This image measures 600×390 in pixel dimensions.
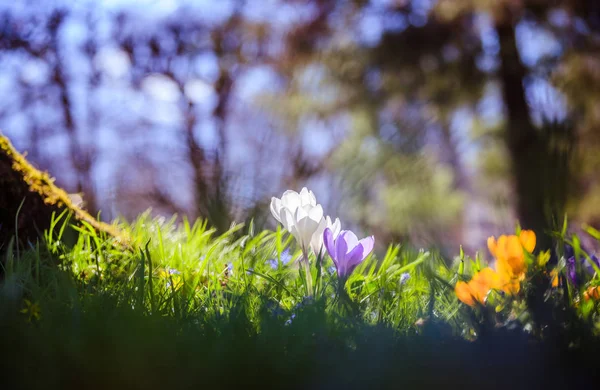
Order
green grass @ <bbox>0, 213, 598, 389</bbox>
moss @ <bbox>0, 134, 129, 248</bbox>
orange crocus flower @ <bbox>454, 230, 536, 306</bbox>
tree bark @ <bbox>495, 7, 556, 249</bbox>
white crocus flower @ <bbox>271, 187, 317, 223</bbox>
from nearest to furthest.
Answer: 1. green grass @ <bbox>0, 213, 598, 389</bbox>
2. orange crocus flower @ <bbox>454, 230, 536, 306</bbox>
3. white crocus flower @ <bbox>271, 187, 317, 223</bbox>
4. moss @ <bbox>0, 134, 129, 248</bbox>
5. tree bark @ <bbox>495, 7, 556, 249</bbox>

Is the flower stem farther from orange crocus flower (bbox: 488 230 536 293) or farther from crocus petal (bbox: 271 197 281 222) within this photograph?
orange crocus flower (bbox: 488 230 536 293)

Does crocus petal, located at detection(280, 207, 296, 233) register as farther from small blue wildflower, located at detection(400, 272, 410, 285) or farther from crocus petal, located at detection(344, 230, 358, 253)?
small blue wildflower, located at detection(400, 272, 410, 285)

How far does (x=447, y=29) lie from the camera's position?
588 cm

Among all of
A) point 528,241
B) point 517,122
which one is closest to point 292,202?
point 528,241

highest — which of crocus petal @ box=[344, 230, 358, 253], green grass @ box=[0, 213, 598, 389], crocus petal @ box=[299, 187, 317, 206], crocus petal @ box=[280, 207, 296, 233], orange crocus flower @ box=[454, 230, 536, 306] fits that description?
crocus petal @ box=[299, 187, 317, 206]

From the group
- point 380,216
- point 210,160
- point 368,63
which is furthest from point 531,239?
point 210,160

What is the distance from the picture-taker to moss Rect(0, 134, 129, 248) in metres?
1.82

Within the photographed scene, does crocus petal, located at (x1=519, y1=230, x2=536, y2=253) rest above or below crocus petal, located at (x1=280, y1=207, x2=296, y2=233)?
below

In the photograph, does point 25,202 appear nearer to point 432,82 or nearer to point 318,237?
point 318,237

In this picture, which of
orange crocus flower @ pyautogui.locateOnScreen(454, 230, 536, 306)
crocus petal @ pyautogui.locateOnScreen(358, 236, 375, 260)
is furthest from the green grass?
crocus petal @ pyautogui.locateOnScreen(358, 236, 375, 260)

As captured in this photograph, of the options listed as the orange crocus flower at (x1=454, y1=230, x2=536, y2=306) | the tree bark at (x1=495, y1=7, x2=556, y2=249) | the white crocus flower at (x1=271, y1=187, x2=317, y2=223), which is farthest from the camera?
the tree bark at (x1=495, y1=7, x2=556, y2=249)

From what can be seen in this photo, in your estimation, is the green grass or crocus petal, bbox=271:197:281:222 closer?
the green grass

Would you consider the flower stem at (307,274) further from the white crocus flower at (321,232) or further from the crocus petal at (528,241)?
the crocus petal at (528,241)

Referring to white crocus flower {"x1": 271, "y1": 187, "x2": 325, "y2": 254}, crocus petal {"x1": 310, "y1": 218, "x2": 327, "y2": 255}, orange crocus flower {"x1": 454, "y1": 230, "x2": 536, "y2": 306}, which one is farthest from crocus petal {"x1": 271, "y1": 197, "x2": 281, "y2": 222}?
orange crocus flower {"x1": 454, "y1": 230, "x2": 536, "y2": 306}
